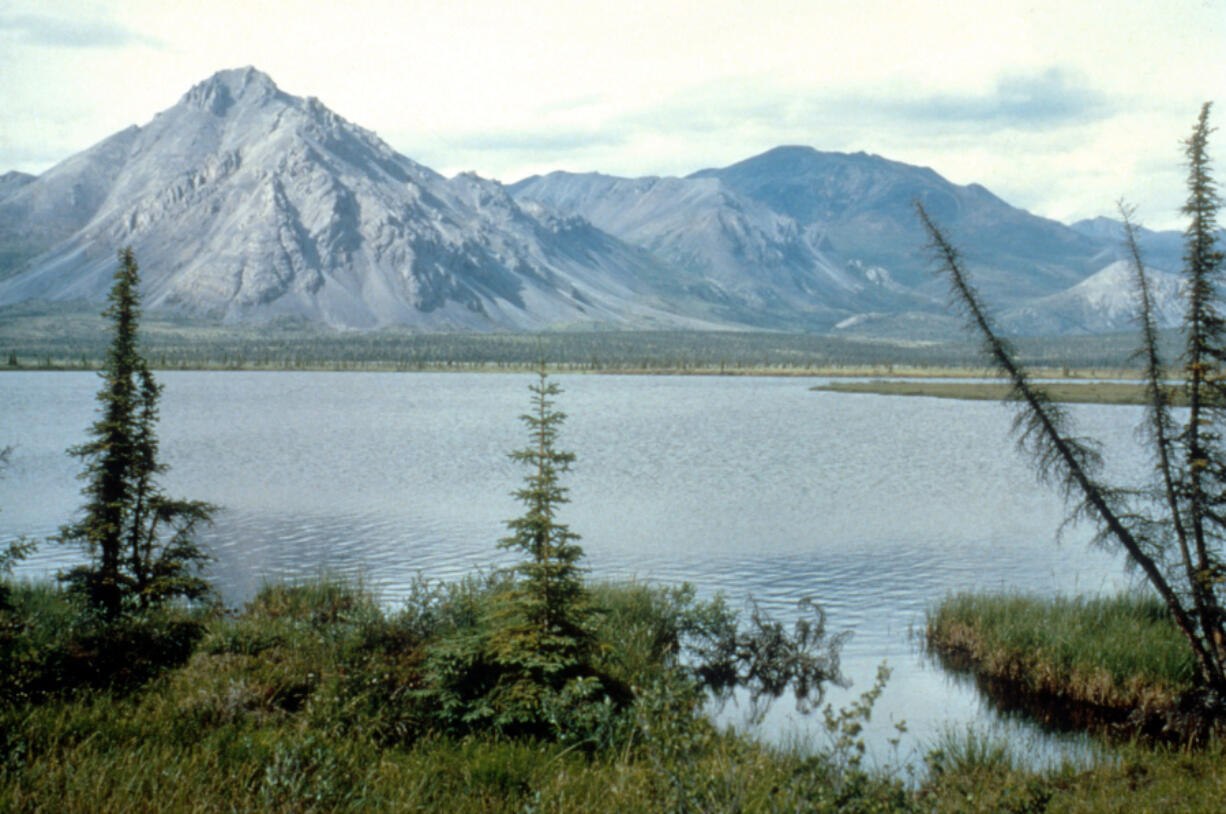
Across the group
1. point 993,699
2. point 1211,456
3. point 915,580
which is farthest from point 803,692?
point 915,580

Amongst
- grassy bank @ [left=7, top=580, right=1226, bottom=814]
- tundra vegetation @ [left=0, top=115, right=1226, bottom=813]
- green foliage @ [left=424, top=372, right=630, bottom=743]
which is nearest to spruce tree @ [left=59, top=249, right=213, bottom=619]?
tundra vegetation @ [left=0, top=115, right=1226, bottom=813]

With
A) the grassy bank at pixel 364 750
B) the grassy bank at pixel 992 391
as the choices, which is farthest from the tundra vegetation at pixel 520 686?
the grassy bank at pixel 992 391

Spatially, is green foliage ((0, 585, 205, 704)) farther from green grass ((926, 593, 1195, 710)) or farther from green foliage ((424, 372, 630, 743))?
green grass ((926, 593, 1195, 710))

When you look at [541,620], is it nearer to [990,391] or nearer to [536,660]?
[536,660]

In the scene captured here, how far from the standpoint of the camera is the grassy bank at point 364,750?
854 centimetres

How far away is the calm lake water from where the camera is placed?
26.8 meters

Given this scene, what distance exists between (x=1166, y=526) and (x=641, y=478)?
35689 mm

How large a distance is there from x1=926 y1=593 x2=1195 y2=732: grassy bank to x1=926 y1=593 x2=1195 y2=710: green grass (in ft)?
0.06

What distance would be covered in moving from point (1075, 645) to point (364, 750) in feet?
48.9

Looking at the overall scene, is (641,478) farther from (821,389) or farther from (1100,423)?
(821,389)

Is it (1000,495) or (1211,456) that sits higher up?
(1211,456)

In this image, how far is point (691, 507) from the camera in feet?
140

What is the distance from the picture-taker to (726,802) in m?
7.99

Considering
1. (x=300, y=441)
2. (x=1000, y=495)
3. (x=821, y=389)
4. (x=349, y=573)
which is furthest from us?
(x=821, y=389)
